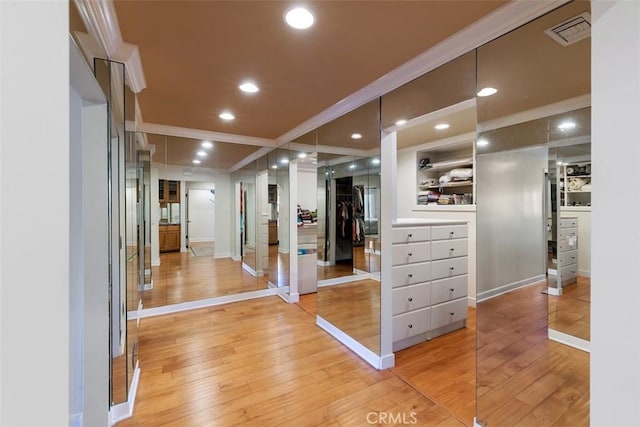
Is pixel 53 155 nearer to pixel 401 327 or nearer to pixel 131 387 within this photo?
pixel 131 387

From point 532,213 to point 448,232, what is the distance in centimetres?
125

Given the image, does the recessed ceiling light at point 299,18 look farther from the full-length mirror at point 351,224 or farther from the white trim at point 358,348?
the white trim at point 358,348

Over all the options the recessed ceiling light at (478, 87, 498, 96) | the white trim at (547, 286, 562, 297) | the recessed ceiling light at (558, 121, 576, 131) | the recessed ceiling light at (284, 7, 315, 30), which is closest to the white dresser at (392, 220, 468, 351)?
the white trim at (547, 286, 562, 297)

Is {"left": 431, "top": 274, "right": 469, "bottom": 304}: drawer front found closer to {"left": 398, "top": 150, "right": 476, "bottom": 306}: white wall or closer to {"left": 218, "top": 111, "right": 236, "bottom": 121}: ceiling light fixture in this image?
{"left": 398, "top": 150, "right": 476, "bottom": 306}: white wall

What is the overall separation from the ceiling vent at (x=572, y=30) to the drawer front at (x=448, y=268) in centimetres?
207

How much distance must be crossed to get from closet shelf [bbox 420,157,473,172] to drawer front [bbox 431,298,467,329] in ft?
6.32

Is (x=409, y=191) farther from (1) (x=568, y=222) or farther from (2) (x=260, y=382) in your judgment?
(2) (x=260, y=382)

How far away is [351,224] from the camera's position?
310 cm

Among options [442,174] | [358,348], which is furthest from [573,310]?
[442,174]

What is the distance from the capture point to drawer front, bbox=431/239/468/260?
2.94 metres

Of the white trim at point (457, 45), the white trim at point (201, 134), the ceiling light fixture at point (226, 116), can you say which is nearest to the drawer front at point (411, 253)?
the white trim at point (457, 45)

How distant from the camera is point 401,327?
2.64 m

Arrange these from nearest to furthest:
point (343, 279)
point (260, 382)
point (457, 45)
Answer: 1. point (457, 45)
2. point (260, 382)
3. point (343, 279)
